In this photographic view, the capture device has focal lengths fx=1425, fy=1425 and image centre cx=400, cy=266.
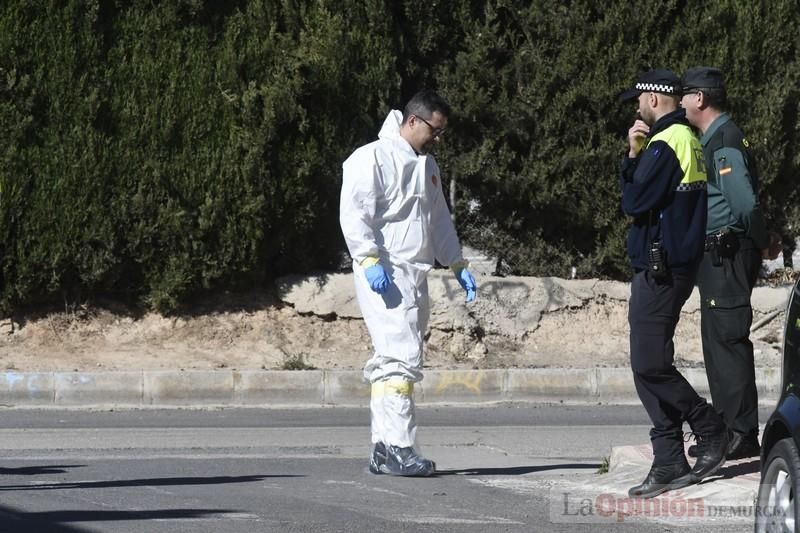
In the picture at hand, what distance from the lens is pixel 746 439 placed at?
22.1 feet

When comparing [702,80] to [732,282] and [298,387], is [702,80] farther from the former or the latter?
[298,387]

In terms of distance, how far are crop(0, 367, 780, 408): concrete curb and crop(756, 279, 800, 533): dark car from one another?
6.07 m

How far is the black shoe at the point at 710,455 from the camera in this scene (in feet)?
20.4

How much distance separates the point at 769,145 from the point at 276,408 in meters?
5.09

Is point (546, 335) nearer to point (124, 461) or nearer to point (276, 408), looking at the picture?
point (276, 408)

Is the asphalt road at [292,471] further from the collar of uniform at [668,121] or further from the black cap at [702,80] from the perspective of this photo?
the black cap at [702,80]

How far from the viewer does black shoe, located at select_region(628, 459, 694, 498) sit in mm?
6172

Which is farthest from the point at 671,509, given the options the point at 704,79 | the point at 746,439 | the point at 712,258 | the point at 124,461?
the point at 124,461

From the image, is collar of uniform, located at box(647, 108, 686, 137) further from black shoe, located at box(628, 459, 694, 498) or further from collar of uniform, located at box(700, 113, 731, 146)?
black shoe, located at box(628, 459, 694, 498)

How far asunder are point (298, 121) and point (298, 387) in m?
2.50

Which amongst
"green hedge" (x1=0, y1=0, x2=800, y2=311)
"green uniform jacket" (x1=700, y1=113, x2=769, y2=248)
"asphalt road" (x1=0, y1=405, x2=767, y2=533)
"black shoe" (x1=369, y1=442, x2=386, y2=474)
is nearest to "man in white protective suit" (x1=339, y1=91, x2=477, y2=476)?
"black shoe" (x1=369, y1=442, x2=386, y2=474)

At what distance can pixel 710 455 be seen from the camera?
620cm

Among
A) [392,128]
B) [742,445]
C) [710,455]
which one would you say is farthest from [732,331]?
[392,128]

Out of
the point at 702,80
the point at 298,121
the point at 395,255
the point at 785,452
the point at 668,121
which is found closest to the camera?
the point at 785,452
